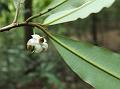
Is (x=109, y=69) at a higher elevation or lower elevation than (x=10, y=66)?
higher

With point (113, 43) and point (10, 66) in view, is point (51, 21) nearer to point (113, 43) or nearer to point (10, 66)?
point (10, 66)

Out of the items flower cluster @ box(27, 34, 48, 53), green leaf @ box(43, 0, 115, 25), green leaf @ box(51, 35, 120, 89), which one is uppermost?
green leaf @ box(43, 0, 115, 25)

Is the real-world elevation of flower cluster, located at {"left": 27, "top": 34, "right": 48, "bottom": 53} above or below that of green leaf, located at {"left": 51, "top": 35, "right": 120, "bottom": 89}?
above

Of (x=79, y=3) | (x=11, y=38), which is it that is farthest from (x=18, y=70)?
(x=79, y=3)

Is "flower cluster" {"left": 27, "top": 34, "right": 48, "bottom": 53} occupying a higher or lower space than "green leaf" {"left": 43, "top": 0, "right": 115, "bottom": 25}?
lower
